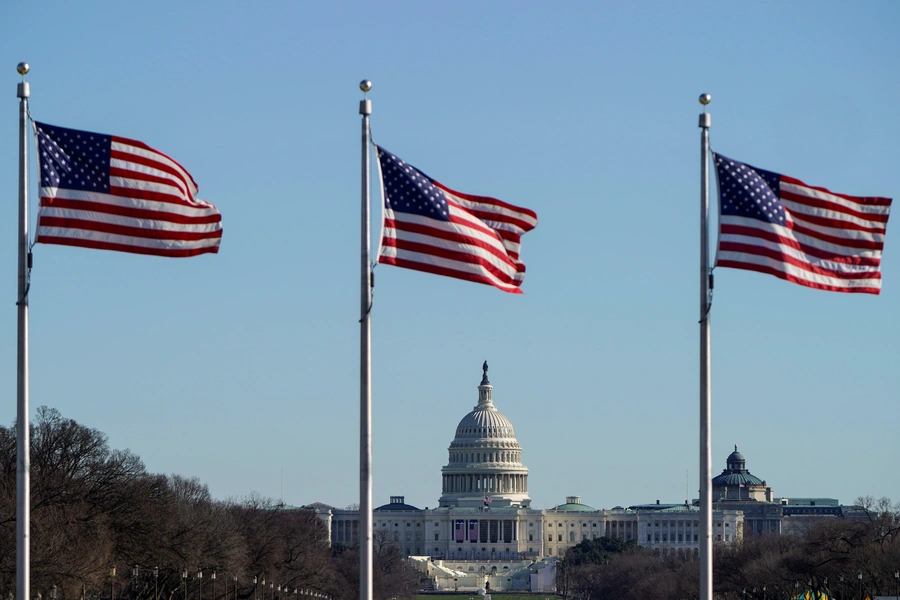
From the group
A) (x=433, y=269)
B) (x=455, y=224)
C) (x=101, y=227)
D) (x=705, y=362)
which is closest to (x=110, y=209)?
(x=101, y=227)

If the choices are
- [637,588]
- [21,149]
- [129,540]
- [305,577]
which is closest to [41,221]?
[21,149]

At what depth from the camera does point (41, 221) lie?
4116 cm

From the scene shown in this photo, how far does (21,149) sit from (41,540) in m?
48.5

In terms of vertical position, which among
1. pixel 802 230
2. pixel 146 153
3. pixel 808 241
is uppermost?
pixel 146 153

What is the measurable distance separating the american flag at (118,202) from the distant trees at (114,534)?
145ft

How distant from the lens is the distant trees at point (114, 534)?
90062mm

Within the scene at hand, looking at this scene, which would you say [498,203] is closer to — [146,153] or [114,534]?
[146,153]

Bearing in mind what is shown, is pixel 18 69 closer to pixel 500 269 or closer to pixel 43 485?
pixel 500 269

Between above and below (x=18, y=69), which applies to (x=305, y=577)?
below

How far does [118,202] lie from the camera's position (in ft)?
135

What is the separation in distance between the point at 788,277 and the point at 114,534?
68602 mm

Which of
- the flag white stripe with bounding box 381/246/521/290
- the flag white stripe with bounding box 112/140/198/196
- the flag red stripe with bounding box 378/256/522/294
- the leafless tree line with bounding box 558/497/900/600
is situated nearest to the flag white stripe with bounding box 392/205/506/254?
the flag white stripe with bounding box 381/246/521/290

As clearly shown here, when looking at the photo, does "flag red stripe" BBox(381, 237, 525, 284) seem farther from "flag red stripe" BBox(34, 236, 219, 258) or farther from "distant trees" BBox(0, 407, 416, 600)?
"distant trees" BBox(0, 407, 416, 600)

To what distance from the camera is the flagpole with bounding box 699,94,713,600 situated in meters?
43.3
